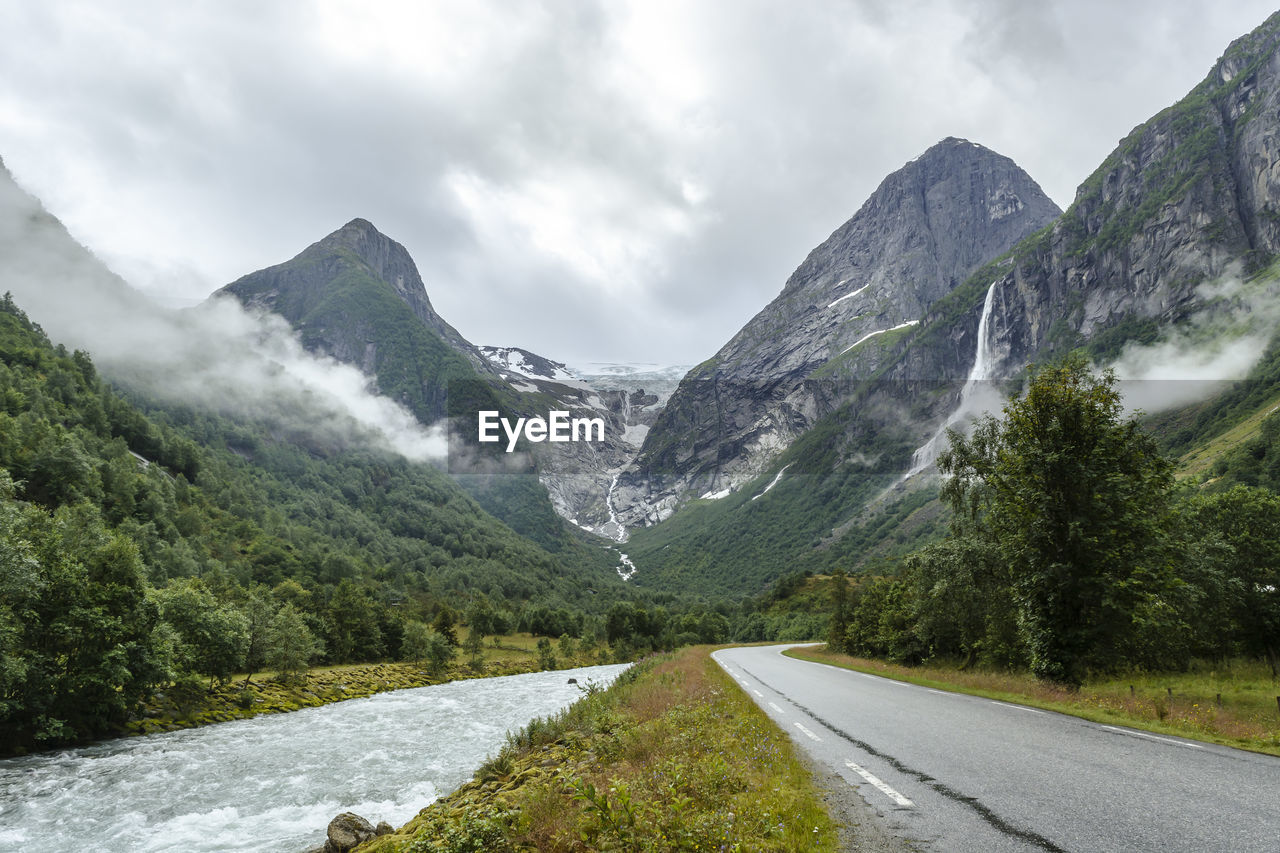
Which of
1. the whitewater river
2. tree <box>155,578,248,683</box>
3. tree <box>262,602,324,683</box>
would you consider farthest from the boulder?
tree <box>262,602,324,683</box>

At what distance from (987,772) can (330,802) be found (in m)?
20.1

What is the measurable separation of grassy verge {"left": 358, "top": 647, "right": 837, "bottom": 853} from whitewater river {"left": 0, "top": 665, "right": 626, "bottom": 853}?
24.0 ft

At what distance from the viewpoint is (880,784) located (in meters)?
8.70

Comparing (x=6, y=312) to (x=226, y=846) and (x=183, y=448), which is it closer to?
(x=183, y=448)

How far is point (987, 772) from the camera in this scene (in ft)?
28.5

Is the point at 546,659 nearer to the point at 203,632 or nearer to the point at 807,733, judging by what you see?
the point at 203,632

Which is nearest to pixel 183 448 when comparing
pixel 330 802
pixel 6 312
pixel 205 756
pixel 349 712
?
pixel 6 312

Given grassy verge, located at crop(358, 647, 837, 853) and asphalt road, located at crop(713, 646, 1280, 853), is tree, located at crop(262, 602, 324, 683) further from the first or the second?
asphalt road, located at crop(713, 646, 1280, 853)

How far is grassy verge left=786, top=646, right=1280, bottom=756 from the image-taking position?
11281 mm

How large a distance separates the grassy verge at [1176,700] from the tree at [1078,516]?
1.48 meters

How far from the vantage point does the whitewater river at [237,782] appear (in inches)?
688

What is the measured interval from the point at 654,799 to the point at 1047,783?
16.6ft

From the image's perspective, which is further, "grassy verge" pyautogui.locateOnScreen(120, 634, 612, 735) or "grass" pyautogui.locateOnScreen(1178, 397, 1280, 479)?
"grass" pyautogui.locateOnScreen(1178, 397, 1280, 479)

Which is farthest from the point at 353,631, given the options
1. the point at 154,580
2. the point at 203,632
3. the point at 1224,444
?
the point at 1224,444
